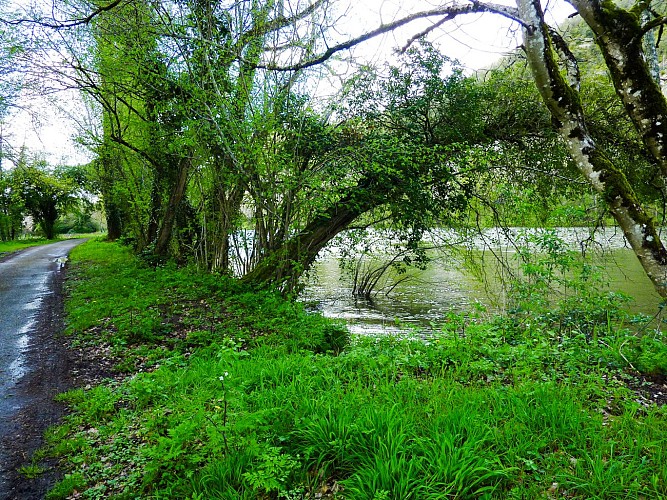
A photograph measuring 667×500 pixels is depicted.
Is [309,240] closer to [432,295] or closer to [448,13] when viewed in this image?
[448,13]

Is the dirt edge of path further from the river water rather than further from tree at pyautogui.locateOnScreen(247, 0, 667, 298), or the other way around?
tree at pyautogui.locateOnScreen(247, 0, 667, 298)

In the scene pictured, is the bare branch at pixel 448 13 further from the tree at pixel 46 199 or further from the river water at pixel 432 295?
the tree at pixel 46 199

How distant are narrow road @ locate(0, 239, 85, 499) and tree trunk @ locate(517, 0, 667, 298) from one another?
5937 millimetres

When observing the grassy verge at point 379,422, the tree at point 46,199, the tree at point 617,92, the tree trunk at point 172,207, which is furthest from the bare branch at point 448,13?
the tree at point 46,199

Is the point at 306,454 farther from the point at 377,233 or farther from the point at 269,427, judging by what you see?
the point at 377,233

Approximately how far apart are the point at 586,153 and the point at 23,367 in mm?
7464

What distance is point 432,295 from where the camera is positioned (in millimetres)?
13773

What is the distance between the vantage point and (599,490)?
2496 mm

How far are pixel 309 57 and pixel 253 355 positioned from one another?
5.29 m

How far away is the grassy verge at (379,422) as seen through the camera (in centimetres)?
262

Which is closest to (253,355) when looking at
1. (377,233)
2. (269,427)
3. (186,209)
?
(269,427)

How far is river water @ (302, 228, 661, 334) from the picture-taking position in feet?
32.6

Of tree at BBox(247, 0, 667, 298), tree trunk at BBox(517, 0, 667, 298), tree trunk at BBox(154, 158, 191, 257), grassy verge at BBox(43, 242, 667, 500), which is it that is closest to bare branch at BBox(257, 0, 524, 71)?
tree at BBox(247, 0, 667, 298)

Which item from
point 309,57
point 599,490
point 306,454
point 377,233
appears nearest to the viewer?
point 599,490
